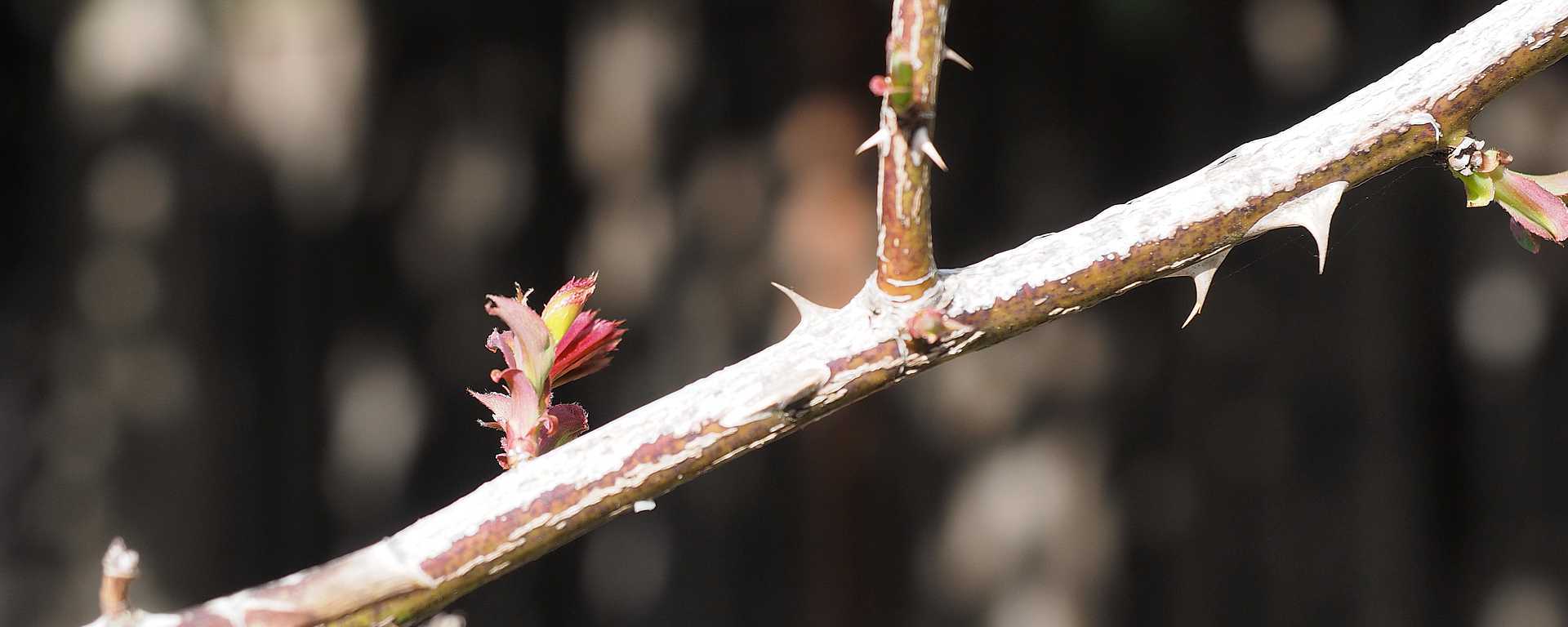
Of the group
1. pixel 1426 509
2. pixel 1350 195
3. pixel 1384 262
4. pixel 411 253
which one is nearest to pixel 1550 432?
pixel 1426 509

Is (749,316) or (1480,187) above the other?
(749,316)

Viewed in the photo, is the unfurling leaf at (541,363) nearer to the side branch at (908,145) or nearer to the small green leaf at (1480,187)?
the side branch at (908,145)

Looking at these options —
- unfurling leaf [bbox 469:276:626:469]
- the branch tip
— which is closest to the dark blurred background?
unfurling leaf [bbox 469:276:626:469]

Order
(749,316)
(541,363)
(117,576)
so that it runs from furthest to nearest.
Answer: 1. (749,316)
2. (541,363)
3. (117,576)

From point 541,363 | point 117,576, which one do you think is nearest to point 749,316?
point 541,363

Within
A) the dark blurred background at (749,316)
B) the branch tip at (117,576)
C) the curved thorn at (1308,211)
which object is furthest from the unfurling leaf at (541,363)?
the dark blurred background at (749,316)

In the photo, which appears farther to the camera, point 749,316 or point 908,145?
point 749,316

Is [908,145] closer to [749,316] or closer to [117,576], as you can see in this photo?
[117,576]

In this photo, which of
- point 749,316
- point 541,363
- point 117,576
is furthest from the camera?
point 749,316
